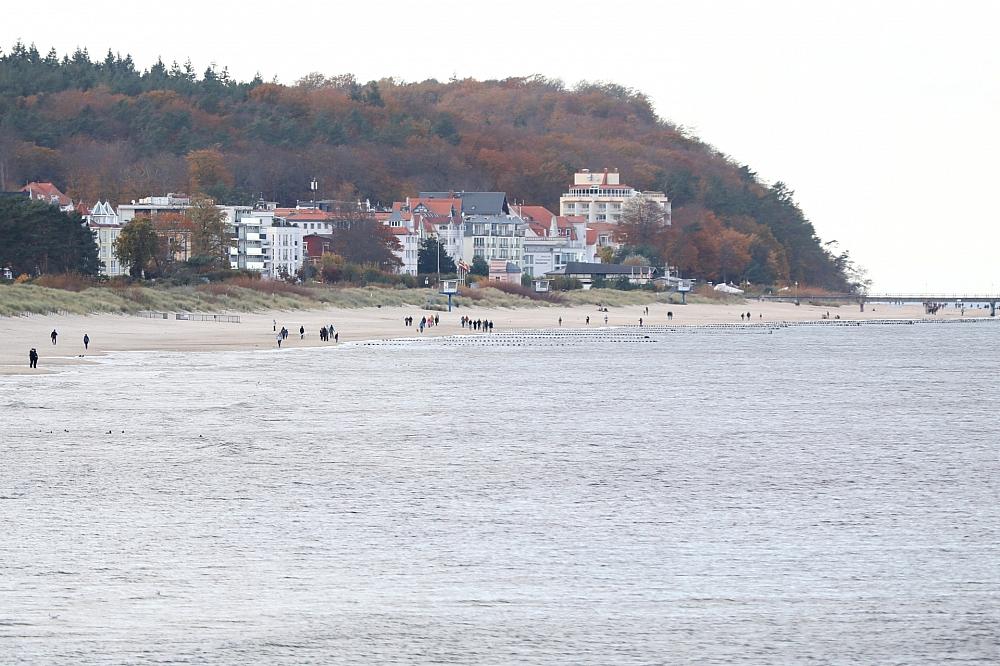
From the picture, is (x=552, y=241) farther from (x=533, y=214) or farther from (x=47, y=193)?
(x=47, y=193)

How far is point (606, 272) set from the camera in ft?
447

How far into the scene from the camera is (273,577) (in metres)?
15.9

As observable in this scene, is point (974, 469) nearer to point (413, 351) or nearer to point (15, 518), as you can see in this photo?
point (15, 518)

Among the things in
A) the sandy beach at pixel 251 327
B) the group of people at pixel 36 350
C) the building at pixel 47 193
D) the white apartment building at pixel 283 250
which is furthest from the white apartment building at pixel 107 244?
the group of people at pixel 36 350

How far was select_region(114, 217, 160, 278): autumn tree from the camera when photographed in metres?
88.6

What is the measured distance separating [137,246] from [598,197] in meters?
97.4

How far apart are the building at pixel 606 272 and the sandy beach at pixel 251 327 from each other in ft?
54.3

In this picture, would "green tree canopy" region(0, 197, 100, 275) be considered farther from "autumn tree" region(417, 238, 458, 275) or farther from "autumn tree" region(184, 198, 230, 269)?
"autumn tree" region(417, 238, 458, 275)

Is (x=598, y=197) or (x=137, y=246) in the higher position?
(x=598, y=197)

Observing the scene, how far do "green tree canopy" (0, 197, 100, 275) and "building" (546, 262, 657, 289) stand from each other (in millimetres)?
58575

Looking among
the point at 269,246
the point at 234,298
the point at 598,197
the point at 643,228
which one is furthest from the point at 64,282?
the point at 598,197

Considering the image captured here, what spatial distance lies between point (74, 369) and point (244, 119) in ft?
437

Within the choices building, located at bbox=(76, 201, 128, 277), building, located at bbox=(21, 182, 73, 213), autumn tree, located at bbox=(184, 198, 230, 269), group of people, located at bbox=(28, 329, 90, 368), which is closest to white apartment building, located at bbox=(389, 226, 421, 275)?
autumn tree, located at bbox=(184, 198, 230, 269)

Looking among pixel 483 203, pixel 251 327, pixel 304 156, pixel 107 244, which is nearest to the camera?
pixel 251 327
